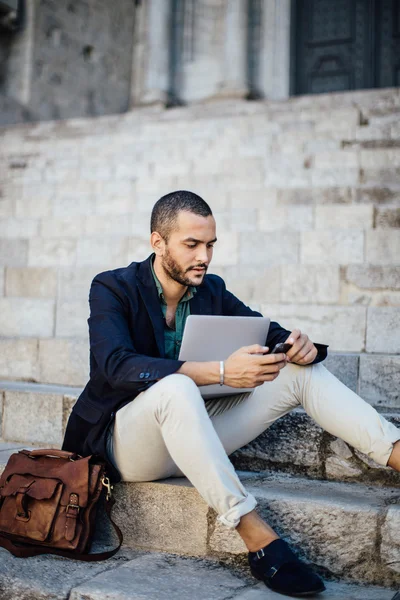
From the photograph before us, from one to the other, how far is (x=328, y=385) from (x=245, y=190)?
13.1 feet

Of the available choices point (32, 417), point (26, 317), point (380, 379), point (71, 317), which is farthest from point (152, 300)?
point (26, 317)

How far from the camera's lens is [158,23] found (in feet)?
43.1

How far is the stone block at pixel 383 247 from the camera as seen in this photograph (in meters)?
5.40

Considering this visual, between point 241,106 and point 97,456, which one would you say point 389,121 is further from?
point 97,456

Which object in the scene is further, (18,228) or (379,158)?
(18,228)

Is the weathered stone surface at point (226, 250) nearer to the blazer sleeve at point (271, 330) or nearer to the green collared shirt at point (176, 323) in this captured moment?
the blazer sleeve at point (271, 330)

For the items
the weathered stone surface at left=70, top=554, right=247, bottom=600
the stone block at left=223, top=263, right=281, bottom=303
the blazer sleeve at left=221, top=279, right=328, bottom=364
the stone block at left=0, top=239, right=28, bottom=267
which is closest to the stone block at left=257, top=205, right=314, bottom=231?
the stone block at left=223, top=263, right=281, bottom=303

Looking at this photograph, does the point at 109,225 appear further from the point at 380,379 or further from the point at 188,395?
the point at 188,395

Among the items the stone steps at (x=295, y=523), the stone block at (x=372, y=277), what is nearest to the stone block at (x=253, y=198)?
the stone block at (x=372, y=277)

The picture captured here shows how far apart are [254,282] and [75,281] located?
4.90 feet

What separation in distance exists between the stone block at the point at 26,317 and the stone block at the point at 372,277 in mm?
2437

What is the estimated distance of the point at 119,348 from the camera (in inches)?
110

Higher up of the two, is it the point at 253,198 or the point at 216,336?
the point at 253,198

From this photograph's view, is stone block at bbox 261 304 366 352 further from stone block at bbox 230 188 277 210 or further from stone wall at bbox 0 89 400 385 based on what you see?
stone block at bbox 230 188 277 210
